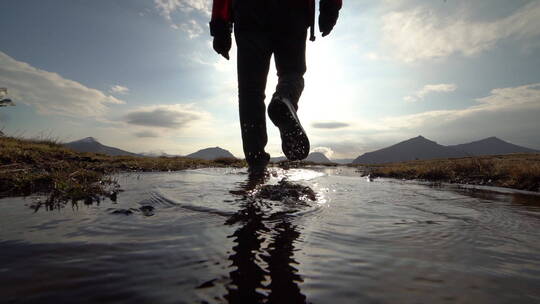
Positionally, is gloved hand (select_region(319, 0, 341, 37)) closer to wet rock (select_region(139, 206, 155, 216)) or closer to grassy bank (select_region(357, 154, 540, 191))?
wet rock (select_region(139, 206, 155, 216))

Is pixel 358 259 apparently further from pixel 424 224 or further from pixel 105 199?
pixel 105 199

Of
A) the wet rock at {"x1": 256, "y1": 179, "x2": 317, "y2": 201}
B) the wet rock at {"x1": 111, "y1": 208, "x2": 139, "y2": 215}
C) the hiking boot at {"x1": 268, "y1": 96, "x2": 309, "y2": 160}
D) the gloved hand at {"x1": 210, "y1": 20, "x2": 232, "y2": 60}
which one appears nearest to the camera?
the wet rock at {"x1": 111, "y1": 208, "x2": 139, "y2": 215}

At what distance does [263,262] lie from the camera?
2.77ft

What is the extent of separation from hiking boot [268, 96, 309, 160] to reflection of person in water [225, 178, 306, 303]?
1727mm

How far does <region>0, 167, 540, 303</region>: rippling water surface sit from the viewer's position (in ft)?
2.15

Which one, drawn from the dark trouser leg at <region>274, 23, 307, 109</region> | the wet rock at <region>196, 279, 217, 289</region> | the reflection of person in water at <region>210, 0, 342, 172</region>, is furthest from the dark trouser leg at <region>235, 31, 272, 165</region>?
the wet rock at <region>196, 279, 217, 289</region>

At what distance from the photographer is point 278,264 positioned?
83 centimetres

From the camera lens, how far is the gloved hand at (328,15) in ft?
→ 11.8

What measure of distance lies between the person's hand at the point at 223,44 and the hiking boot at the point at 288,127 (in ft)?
4.75

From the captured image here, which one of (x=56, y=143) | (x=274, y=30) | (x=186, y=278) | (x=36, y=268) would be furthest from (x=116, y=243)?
(x=56, y=143)

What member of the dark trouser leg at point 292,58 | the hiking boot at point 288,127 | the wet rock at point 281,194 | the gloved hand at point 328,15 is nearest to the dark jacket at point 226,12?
the gloved hand at point 328,15

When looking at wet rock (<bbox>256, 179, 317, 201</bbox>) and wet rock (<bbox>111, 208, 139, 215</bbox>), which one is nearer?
wet rock (<bbox>111, 208, 139, 215</bbox>)

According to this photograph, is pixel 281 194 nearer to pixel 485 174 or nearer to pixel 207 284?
pixel 207 284

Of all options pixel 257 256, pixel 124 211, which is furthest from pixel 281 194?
pixel 257 256
